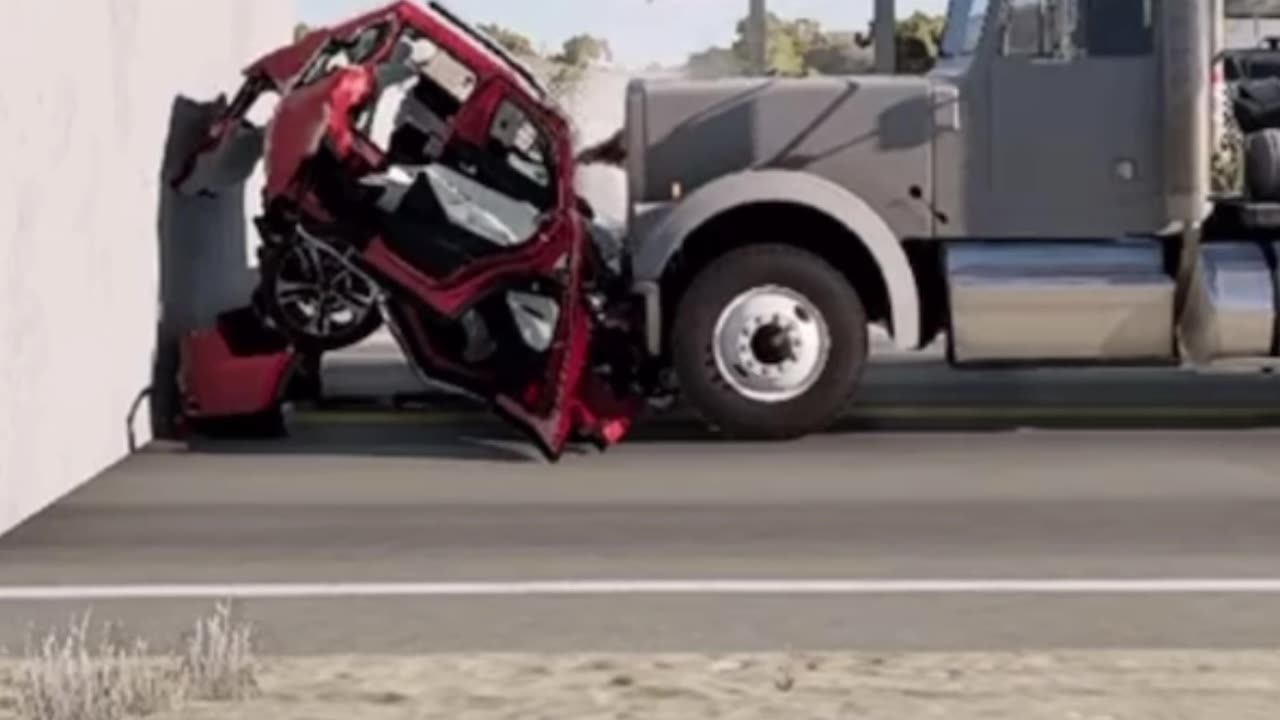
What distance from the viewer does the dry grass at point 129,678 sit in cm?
751

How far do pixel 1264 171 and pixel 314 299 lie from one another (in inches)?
200

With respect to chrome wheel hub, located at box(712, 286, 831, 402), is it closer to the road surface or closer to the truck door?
the road surface

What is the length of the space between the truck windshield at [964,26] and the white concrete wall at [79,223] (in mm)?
4339

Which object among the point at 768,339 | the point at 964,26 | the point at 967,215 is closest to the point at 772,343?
the point at 768,339

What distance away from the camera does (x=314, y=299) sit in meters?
15.1

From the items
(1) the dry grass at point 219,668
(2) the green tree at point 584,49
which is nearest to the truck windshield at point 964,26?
(1) the dry grass at point 219,668

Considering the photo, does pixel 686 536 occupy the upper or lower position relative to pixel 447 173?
lower

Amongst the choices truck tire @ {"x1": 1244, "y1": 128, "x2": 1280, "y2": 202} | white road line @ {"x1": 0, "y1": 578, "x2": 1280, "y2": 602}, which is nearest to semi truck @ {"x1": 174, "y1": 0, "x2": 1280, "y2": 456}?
truck tire @ {"x1": 1244, "y1": 128, "x2": 1280, "y2": 202}

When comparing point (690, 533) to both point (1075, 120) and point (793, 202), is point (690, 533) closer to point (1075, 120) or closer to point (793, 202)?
point (793, 202)

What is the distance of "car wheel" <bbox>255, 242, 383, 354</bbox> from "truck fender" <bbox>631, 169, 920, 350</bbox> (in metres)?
1.47

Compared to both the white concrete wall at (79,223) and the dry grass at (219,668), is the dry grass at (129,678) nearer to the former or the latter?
the dry grass at (219,668)

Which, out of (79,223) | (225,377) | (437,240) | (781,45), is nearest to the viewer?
(79,223)

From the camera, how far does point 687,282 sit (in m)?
15.2

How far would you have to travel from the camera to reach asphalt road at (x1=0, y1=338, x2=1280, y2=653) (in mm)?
9641
